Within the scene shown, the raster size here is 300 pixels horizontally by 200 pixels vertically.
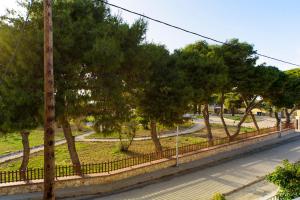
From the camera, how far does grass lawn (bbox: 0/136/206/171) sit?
2218 cm

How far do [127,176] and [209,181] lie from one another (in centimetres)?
354

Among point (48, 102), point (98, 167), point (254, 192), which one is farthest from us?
point (98, 167)

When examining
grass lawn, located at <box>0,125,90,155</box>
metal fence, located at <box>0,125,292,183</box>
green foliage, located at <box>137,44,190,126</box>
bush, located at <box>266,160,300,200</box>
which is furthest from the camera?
grass lawn, located at <box>0,125,90,155</box>

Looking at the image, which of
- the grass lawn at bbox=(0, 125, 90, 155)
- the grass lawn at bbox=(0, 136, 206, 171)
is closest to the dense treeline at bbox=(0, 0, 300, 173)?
the grass lawn at bbox=(0, 136, 206, 171)

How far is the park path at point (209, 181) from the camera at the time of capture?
1357 centimetres

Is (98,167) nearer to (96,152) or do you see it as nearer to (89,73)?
(89,73)

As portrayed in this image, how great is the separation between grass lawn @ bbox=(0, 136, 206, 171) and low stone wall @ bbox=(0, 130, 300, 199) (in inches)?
232

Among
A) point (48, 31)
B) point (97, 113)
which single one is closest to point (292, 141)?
point (97, 113)

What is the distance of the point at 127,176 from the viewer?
49.4 ft

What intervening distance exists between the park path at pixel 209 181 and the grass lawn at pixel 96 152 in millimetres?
7490

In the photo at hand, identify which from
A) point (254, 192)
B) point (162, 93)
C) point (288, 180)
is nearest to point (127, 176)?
point (162, 93)

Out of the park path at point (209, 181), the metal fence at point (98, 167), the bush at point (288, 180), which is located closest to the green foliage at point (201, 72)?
the metal fence at point (98, 167)

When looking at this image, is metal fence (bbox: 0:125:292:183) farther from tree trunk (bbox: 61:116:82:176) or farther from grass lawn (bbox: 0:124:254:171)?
grass lawn (bbox: 0:124:254:171)

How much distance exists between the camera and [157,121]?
60.6 ft
